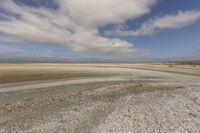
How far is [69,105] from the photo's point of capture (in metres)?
11.2

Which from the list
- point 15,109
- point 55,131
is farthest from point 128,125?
point 15,109

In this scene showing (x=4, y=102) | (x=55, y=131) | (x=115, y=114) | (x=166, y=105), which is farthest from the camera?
(x=4, y=102)

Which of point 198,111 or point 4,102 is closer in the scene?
point 198,111

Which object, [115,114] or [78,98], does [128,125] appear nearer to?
[115,114]

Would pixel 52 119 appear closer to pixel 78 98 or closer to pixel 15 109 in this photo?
pixel 15 109

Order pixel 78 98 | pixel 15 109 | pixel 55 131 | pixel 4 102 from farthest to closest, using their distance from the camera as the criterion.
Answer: pixel 78 98 < pixel 4 102 < pixel 15 109 < pixel 55 131

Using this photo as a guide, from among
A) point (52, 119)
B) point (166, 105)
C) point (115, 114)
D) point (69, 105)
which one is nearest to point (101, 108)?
point (115, 114)

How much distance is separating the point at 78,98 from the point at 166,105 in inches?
292

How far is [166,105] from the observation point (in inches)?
438

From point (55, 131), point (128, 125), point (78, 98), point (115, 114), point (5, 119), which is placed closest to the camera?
point (55, 131)

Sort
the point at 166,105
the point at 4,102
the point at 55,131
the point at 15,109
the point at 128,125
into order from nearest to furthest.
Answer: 1. the point at 55,131
2. the point at 128,125
3. the point at 15,109
4. the point at 166,105
5. the point at 4,102

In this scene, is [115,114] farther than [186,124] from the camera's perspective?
Yes

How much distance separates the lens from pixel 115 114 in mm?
9570

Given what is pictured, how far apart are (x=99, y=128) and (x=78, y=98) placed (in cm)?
568
